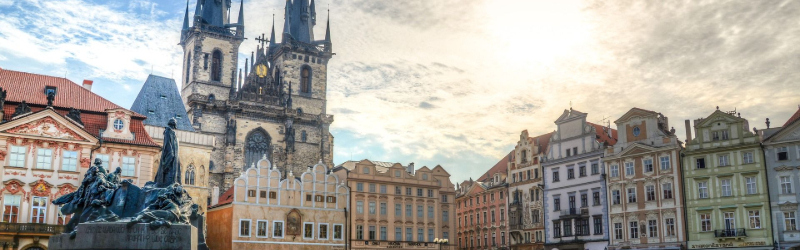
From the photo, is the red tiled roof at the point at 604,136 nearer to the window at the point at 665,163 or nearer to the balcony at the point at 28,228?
the window at the point at 665,163

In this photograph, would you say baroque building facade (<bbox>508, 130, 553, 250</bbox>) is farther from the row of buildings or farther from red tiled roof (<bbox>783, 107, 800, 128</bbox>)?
red tiled roof (<bbox>783, 107, 800, 128</bbox>)

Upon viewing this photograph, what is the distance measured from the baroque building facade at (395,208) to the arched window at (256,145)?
38.3ft

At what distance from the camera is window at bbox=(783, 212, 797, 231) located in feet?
147

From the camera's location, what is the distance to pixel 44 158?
4088 cm

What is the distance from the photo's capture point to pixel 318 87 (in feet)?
257

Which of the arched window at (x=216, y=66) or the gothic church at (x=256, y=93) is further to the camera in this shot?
the arched window at (x=216, y=66)

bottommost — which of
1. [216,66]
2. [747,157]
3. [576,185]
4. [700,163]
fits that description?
[576,185]

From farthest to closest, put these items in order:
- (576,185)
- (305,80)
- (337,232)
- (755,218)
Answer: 1. (305,80)
2. (576,185)
3. (337,232)
4. (755,218)

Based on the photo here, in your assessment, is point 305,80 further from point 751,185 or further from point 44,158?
point 751,185

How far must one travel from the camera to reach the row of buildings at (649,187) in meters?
46.0

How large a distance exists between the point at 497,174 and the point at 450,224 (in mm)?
6277

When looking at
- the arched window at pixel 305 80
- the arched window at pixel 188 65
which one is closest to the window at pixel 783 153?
the arched window at pixel 305 80

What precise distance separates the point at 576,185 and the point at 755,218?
12.8m

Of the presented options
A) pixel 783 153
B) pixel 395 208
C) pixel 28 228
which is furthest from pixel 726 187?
pixel 28 228
